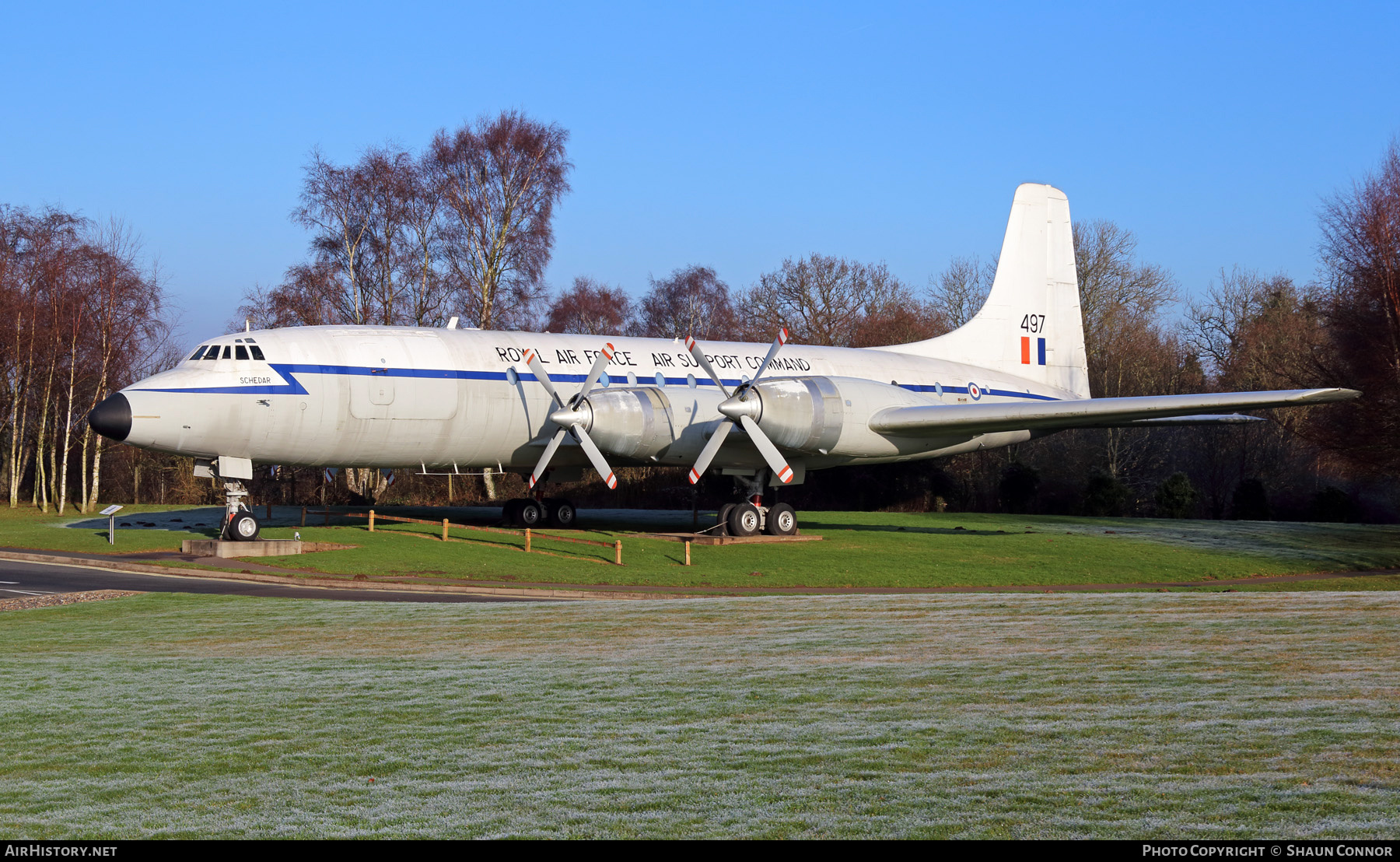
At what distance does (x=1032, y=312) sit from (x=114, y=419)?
26027 mm

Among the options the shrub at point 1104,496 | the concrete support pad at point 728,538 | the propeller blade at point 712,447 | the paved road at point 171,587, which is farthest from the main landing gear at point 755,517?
the shrub at point 1104,496

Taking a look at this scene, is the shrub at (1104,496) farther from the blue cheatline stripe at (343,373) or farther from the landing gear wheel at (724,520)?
the blue cheatline stripe at (343,373)

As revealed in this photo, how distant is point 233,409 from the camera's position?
24.2 metres

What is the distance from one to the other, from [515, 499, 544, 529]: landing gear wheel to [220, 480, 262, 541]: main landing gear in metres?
7.47

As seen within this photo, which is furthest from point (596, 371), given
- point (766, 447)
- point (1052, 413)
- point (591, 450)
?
point (1052, 413)

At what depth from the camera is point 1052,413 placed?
28859 mm

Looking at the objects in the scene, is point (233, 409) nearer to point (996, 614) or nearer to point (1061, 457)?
point (996, 614)

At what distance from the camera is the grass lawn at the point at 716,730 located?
605 cm

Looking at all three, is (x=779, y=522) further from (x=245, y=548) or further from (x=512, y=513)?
(x=245, y=548)

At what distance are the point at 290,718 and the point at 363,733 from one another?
0.98 metres

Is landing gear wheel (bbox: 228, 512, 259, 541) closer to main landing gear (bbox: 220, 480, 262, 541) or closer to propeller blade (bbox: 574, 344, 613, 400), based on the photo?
main landing gear (bbox: 220, 480, 262, 541)

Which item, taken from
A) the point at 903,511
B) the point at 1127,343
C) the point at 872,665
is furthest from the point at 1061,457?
the point at 872,665

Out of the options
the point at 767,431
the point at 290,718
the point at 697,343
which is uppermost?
the point at 697,343
